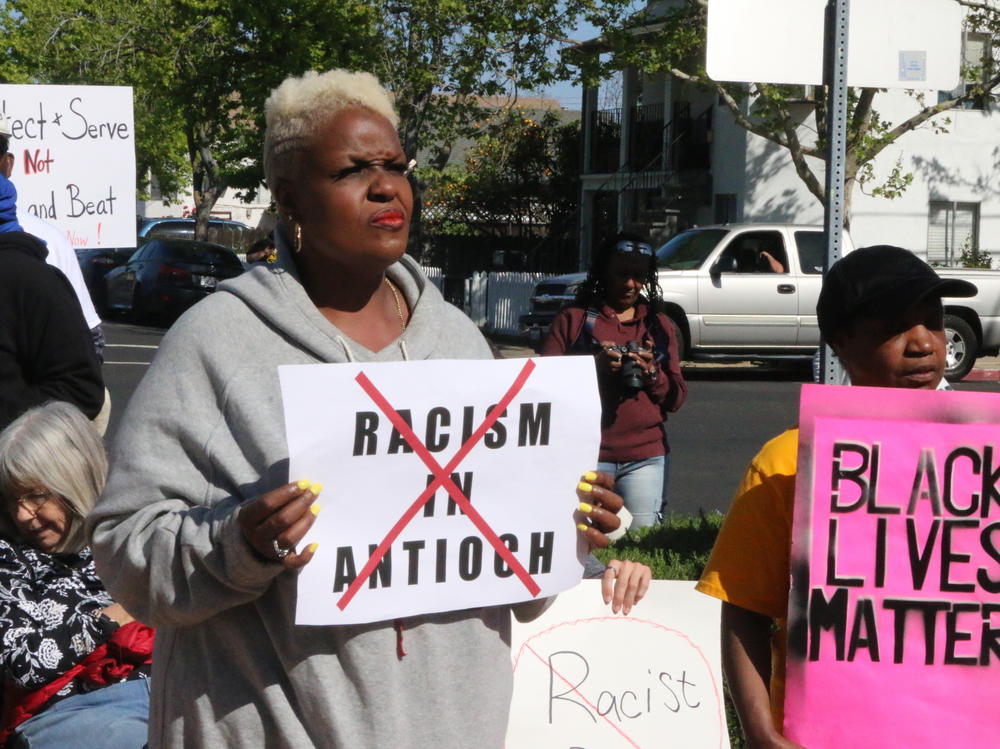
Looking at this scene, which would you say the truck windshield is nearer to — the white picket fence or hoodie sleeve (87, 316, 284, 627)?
the white picket fence

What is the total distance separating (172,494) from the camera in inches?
87.1

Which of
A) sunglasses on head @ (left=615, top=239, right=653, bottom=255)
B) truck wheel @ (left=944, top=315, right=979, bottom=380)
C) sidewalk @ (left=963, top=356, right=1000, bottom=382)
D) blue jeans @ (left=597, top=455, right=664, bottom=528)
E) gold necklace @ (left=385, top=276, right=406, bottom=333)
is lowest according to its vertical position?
sidewalk @ (left=963, top=356, right=1000, bottom=382)

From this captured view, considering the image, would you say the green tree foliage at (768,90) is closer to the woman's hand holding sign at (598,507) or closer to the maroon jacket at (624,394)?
the maroon jacket at (624,394)

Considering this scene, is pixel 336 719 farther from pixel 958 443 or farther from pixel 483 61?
pixel 483 61

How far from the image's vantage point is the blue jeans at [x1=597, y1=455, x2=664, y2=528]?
5930 millimetres

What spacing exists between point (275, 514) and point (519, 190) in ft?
102

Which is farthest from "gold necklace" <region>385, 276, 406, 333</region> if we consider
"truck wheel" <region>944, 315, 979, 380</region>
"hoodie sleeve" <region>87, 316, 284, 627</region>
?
"truck wheel" <region>944, 315, 979, 380</region>

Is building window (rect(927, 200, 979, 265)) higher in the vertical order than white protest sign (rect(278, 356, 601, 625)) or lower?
higher

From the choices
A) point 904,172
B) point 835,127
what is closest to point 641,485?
point 835,127

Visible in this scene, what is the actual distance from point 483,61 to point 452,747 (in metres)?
20.9

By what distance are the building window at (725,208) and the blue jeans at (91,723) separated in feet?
76.2

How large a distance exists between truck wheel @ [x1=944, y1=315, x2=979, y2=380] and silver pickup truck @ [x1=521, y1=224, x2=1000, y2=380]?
13mm

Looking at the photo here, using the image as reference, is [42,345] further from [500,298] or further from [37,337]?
[500,298]

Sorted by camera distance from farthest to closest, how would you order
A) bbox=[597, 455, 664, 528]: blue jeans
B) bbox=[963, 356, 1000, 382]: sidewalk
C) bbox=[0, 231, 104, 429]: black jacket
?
bbox=[963, 356, 1000, 382]: sidewalk, bbox=[597, 455, 664, 528]: blue jeans, bbox=[0, 231, 104, 429]: black jacket
